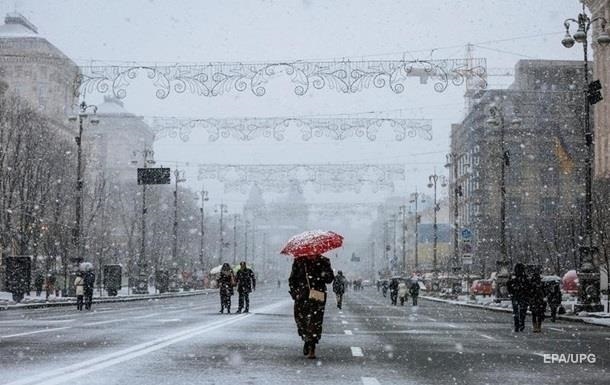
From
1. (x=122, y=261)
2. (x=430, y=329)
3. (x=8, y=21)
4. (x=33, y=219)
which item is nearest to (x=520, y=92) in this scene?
(x=122, y=261)

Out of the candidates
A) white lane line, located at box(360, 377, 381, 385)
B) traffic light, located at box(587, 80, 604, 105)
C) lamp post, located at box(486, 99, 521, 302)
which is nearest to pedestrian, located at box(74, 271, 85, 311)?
lamp post, located at box(486, 99, 521, 302)

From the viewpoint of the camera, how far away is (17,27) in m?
121

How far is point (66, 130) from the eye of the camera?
109625mm

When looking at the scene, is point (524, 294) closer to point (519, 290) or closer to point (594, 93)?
point (519, 290)

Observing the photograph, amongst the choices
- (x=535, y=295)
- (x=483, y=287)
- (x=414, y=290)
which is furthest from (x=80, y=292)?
(x=483, y=287)

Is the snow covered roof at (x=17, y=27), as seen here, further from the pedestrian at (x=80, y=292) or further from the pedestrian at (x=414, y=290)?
the pedestrian at (x=80, y=292)

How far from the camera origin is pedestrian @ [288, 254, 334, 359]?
526 inches

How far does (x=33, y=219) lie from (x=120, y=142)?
105766 mm

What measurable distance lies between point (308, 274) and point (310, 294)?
1.08ft

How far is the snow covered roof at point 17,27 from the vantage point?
388 ft

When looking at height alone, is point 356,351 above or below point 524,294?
below

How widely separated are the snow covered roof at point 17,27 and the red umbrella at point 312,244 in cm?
11117

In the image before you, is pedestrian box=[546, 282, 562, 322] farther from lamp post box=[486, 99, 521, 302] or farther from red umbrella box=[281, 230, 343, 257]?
red umbrella box=[281, 230, 343, 257]

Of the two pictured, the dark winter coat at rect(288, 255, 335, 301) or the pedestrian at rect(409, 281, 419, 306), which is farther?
the pedestrian at rect(409, 281, 419, 306)
